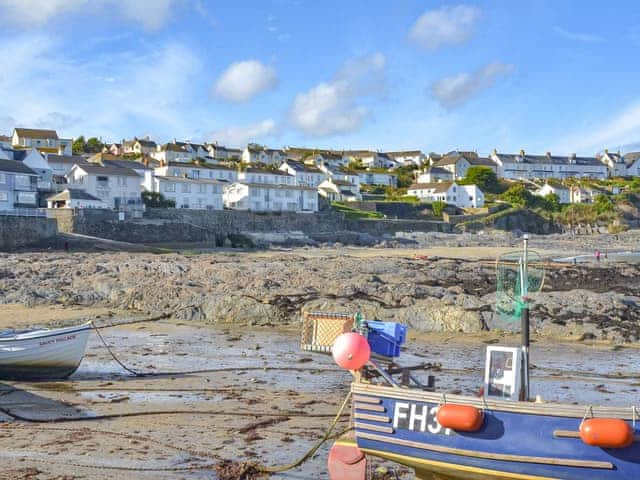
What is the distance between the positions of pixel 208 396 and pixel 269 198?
67.9 metres

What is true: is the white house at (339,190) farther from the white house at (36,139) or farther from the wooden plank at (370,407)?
the wooden plank at (370,407)

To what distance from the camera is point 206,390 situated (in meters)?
12.6

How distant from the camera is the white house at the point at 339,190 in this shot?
94.6 m

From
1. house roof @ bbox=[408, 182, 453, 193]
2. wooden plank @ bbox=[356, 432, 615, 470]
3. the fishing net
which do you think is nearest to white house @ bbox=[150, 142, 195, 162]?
house roof @ bbox=[408, 182, 453, 193]

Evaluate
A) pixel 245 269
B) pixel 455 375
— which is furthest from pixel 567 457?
pixel 245 269

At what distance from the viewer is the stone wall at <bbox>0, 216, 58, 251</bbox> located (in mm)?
A: 44188

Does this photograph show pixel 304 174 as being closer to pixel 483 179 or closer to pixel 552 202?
pixel 483 179

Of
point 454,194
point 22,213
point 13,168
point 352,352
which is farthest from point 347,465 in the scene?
point 454,194

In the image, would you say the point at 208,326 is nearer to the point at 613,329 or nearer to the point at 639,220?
the point at 613,329

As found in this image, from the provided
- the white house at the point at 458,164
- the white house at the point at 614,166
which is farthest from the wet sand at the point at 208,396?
the white house at the point at 614,166

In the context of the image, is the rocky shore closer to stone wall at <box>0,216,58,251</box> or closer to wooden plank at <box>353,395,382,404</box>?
wooden plank at <box>353,395,382,404</box>

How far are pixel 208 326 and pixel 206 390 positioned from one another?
26.6 ft

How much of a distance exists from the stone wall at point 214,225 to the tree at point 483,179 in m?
30.3

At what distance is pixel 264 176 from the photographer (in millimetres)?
92750
